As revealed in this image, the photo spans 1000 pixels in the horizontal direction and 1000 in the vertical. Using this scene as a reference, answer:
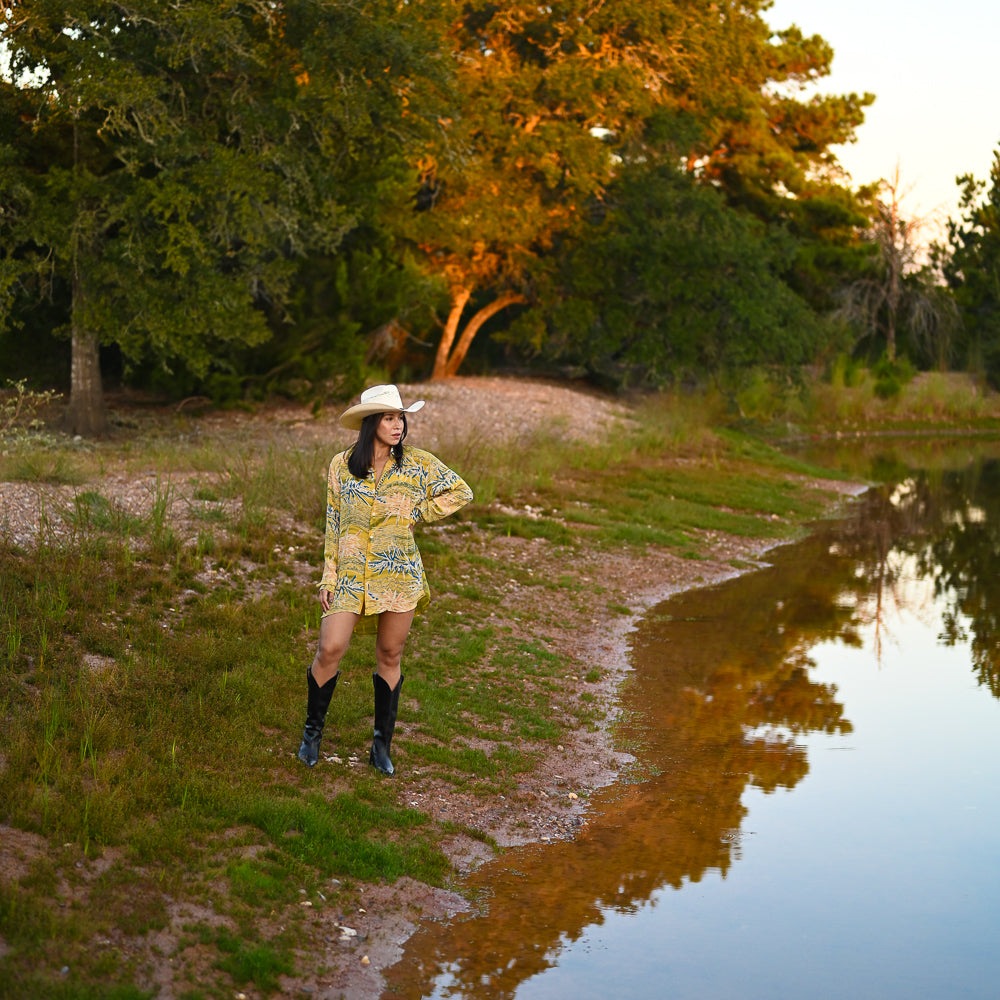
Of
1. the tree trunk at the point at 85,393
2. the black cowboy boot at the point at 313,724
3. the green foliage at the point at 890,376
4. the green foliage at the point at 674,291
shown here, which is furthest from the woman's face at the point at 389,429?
the green foliage at the point at 890,376

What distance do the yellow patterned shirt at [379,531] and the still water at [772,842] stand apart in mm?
1497

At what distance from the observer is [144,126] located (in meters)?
16.2

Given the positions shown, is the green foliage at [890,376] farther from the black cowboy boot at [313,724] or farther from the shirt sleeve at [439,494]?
the black cowboy boot at [313,724]

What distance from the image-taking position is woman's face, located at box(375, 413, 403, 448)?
632 centimetres

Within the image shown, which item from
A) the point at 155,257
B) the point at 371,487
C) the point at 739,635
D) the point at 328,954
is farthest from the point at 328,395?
the point at 328,954

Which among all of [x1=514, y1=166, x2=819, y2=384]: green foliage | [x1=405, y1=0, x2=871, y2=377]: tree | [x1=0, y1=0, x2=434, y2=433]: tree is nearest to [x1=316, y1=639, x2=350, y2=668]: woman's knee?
[x1=0, y1=0, x2=434, y2=433]: tree

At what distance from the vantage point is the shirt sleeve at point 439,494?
21.5 feet

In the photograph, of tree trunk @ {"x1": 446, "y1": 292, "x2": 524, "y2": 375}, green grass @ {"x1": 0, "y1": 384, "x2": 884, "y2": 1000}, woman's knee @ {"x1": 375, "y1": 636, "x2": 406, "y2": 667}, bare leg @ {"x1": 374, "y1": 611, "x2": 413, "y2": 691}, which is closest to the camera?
green grass @ {"x1": 0, "y1": 384, "x2": 884, "y2": 1000}

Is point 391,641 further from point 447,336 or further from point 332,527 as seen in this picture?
point 447,336

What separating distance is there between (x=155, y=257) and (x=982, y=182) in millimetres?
33499

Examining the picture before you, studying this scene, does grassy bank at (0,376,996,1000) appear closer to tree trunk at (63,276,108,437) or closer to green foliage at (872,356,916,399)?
tree trunk at (63,276,108,437)

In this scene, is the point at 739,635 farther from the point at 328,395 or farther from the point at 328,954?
the point at 328,395

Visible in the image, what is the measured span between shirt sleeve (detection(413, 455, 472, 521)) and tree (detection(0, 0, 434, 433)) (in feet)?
33.5

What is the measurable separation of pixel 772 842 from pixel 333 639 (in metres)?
2.68
